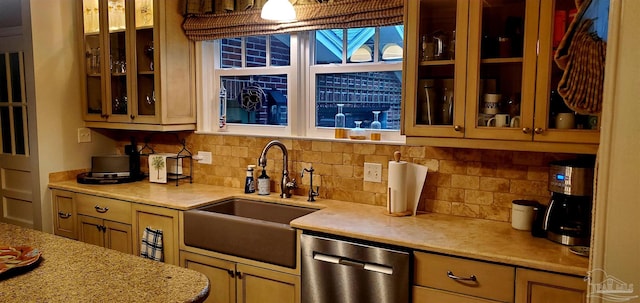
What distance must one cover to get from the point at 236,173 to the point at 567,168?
203cm

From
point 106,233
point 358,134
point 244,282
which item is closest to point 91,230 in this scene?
point 106,233

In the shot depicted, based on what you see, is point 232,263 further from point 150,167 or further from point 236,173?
point 150,167

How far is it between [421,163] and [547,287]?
0.95 m

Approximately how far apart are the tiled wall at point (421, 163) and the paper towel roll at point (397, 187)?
173 mm

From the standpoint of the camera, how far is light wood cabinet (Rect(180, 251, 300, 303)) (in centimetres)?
223

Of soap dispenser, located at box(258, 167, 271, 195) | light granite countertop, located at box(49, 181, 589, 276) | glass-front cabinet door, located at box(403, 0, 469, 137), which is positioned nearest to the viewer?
light granite countertop, located at box(49, 181, 589, 276)

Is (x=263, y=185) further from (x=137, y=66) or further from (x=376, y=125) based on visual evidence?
(x=137, y=66)

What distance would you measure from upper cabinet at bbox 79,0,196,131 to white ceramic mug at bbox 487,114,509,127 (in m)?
2.08

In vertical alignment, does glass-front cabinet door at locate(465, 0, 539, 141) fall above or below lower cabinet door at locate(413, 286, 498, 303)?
above

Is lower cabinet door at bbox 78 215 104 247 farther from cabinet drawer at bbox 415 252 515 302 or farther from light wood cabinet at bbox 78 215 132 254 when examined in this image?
cabinet drawer at bbox 415 252 515 302

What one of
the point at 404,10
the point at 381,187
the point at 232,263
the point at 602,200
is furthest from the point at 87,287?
the point at 404,10

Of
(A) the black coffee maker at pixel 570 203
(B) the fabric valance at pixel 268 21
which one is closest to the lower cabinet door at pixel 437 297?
(A) the black coffee maker at pixel 570 203

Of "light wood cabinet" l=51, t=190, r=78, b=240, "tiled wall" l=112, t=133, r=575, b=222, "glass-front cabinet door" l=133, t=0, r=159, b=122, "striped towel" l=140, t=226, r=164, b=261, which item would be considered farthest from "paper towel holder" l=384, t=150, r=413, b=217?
"light wood cabinet" l=51, t=190, r=78, b=240

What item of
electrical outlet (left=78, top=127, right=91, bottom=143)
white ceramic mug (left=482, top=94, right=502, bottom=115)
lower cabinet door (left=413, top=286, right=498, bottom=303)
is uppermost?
white ceramic mug (left=482, top=94, right=502, bottom=115)
